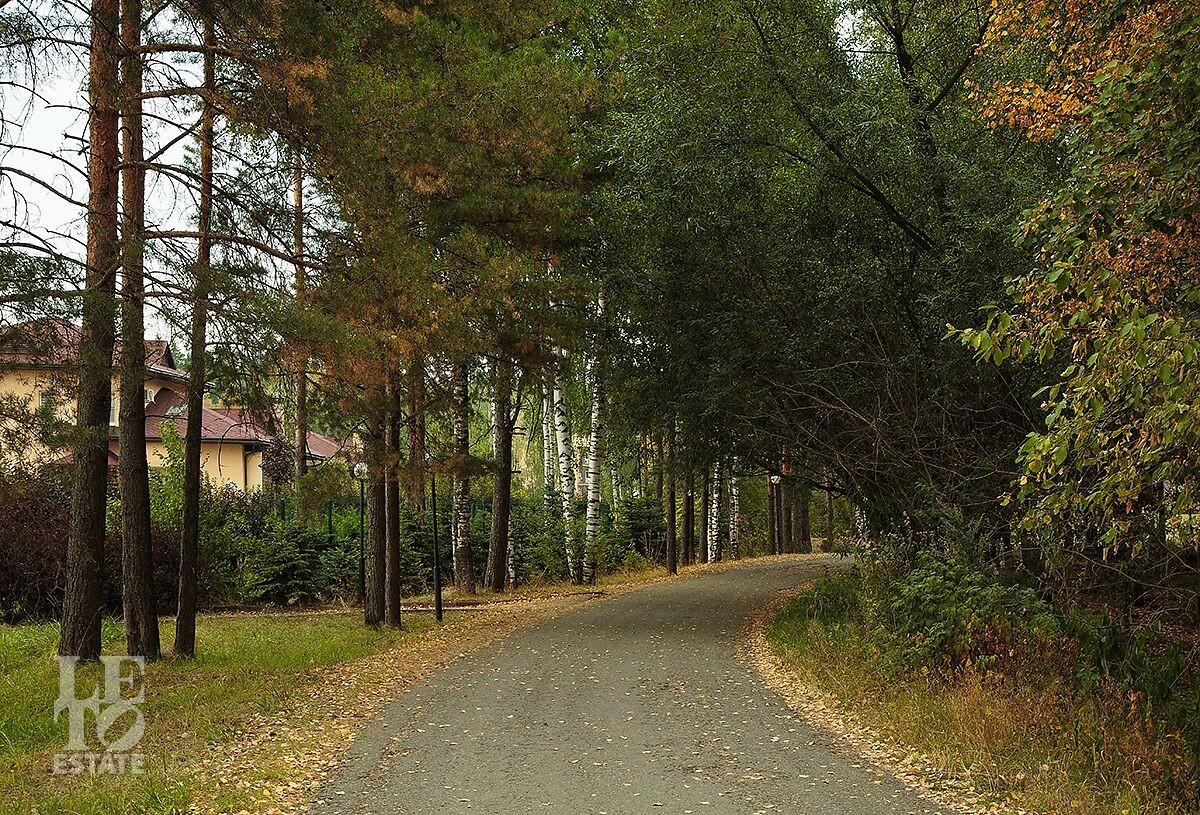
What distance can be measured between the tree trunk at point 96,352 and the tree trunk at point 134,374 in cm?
14

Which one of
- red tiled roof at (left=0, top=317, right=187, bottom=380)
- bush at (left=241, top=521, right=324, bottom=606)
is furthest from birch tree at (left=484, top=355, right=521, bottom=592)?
red tiled roof at (left=0, top=317, right=187, bottom=380)

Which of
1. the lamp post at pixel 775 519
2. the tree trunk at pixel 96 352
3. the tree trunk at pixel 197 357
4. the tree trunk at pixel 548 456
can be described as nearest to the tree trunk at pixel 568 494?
the tree trunk at pixel 548 456

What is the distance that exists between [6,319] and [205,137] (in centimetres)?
356

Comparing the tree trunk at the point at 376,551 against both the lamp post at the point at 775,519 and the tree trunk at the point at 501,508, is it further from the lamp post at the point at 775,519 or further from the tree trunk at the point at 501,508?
the lamp post at the point at 775,519

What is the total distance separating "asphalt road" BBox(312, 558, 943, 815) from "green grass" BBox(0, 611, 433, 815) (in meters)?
1.28

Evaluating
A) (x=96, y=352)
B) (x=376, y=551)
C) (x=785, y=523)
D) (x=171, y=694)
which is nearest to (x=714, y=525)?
(x=785, y=523)

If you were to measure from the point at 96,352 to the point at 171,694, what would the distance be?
12.4 feet

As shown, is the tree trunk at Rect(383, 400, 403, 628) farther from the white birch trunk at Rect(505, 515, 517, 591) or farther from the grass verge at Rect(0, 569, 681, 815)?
the white birch trunk at Rect(505, 515, 517, 591)

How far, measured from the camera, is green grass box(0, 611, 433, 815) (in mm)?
6688

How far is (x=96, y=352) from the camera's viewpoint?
8352 millimetres

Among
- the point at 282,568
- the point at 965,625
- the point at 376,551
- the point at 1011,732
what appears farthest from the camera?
the point at 282,568

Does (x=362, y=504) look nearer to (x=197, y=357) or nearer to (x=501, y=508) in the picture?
(x=501, y=508)

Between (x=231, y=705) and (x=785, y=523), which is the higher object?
(x=785, y=523)

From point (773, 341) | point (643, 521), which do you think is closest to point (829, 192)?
point (773, 341)
